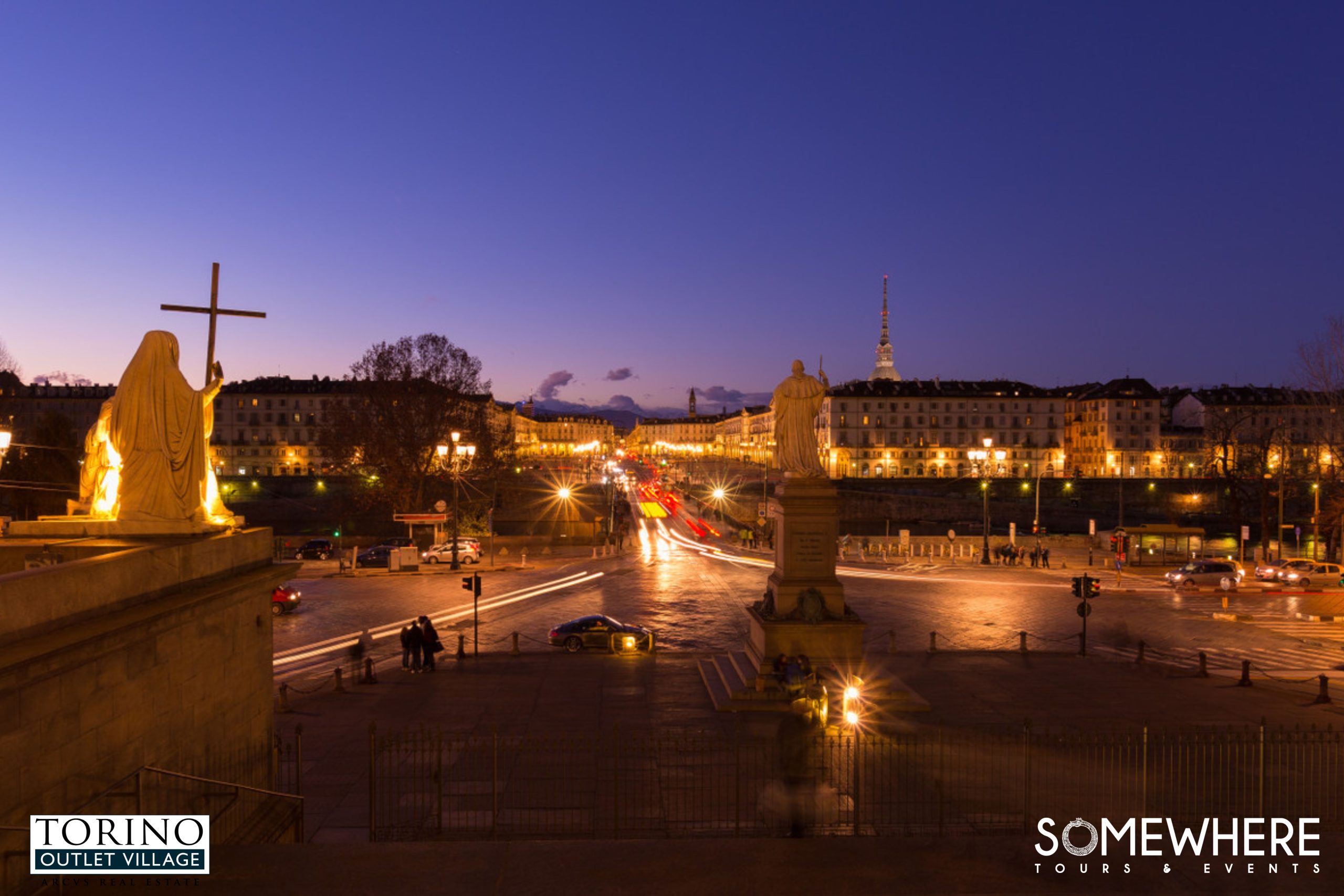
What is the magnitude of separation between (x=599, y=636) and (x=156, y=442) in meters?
13.3

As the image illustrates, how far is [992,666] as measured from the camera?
60.2 ft

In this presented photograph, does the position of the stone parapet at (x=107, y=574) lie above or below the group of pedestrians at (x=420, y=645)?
above

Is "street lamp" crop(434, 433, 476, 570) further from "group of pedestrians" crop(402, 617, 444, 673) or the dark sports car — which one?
"group of pedestrians" crop(402, 617, 444, 673)

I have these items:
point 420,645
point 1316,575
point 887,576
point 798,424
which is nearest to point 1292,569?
point 1316,575

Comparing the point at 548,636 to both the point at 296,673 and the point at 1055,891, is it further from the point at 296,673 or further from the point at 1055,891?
the point at 1055,891

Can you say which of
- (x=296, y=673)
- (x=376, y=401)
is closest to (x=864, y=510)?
(x=376, y=401)

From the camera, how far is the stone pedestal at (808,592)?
15.2 metres

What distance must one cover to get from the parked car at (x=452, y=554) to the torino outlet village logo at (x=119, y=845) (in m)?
33.5

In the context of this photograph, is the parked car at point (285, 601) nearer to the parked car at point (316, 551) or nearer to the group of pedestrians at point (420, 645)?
the group of pedestrians at point (420, 645)

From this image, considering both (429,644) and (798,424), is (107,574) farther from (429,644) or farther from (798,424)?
(798,424)

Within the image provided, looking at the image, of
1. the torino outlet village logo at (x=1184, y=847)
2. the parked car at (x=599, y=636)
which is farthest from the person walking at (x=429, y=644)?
the torino outlet village logo at (x=1184, y=847)

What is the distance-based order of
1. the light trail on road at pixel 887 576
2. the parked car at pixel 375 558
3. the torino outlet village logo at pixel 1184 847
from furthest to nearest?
the parked car at pixel 375 558
the light trail on road at pixel 887 576
the torino outlet village logo at pixel 1184 847

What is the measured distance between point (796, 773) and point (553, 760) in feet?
16.8

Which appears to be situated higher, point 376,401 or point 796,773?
→ point 376,401
